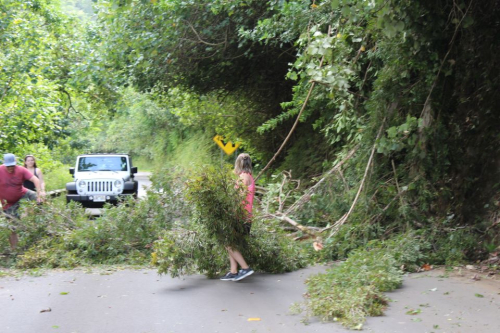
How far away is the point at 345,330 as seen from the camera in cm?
645

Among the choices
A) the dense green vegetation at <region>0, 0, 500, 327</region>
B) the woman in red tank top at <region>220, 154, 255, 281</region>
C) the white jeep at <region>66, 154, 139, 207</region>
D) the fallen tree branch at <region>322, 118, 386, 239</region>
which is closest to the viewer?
the woman in red tank top at <region>220, 154, 255, 281</region>

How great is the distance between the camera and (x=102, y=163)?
72.5 ft

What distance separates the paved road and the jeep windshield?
12.1m

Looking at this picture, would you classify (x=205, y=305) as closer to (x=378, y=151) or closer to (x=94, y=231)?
(x=378, y=151)

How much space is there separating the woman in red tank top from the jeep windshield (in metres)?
13.3

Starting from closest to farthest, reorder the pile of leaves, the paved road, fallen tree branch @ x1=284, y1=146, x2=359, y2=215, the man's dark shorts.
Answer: the paved road < the pile of leaves < the man's dark shorts < fallen tree branch @ x1=284, y1=146, x2=359, y2=215

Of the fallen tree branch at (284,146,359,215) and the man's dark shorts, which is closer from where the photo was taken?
the man's dark shorts

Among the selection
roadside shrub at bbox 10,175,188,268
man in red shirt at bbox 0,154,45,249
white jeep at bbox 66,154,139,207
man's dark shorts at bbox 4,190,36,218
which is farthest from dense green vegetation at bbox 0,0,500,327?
white jeep at bbox 66,154,139,207

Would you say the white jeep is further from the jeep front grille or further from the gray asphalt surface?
the gray asphalt surface

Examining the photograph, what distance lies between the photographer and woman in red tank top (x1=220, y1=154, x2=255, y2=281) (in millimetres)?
9102

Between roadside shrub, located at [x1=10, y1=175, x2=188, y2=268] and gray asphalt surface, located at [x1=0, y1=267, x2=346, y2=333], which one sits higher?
roadside shrub, located at [x1=10, y1=175, x2=188, y2=268]

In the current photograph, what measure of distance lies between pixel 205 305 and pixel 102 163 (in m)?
15.2

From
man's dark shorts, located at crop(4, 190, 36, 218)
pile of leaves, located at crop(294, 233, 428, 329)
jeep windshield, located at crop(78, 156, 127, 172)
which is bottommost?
pile of leaves, located at crop(294, 233, 428, 329)

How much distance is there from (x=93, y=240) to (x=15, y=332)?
16.0ft
